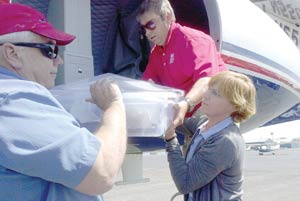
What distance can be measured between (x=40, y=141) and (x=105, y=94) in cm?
40

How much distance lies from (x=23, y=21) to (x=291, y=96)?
130 inches

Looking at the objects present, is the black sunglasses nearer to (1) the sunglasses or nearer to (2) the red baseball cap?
(2) the red baseball cap

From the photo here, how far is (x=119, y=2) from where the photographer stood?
3.96 meters

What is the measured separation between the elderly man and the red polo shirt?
115 cm

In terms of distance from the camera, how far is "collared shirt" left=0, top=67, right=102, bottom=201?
1.35 m

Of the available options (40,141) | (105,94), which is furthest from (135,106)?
(40,141)

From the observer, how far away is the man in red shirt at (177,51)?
271 centimetres

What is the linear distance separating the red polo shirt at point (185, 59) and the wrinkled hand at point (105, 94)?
3.26 ft

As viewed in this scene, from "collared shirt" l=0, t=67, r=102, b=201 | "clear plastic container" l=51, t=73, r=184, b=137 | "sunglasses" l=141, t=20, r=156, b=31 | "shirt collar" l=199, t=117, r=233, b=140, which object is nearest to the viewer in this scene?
"collared shirt" l=0, t=67, r=102, b=201

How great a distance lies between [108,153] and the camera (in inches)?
56.7

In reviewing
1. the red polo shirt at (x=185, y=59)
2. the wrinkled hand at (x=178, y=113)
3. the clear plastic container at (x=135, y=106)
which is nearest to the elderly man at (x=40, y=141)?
the clear plastic container at (x=135, y=106)

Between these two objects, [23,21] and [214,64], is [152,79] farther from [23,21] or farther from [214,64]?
[23,21]

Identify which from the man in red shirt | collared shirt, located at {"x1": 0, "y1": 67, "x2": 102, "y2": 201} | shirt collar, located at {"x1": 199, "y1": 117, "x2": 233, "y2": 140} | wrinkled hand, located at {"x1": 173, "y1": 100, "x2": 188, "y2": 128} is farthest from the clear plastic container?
collared shirt, located at {"x1": 0, "y1": 67, "x2": 102, "y2": 201}

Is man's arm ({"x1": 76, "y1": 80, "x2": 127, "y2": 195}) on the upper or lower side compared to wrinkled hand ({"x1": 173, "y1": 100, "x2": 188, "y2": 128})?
upper
